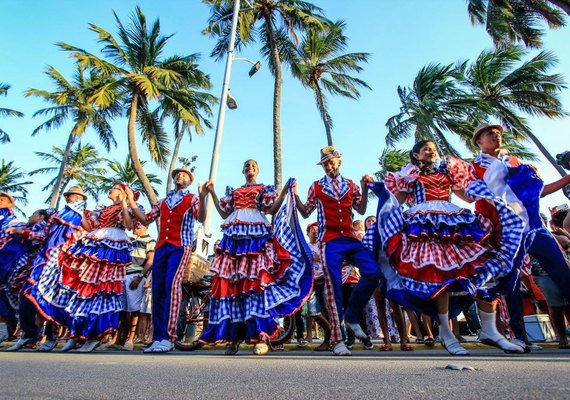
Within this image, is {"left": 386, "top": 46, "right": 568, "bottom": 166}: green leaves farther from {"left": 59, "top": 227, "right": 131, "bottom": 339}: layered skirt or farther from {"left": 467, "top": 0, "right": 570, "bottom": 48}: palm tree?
{"left": 59, "top": 227, "right": 131, "bottom": 339}: layered skirt

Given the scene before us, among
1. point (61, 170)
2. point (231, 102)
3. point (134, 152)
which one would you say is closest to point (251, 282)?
point (231, 102)

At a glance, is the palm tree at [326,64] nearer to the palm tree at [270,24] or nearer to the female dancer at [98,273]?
the palm tree at [270,24]

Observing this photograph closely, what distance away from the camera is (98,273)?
5.08 metres

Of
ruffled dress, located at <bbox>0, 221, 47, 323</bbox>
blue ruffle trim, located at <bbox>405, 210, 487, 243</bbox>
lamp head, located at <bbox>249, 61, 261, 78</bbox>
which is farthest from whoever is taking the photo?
lamp head, located at <bbox>249, 61, 261, 78</bbox>

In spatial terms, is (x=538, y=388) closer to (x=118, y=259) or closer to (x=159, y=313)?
(x=159, y=313)

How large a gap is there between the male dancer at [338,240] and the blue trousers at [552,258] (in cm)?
142

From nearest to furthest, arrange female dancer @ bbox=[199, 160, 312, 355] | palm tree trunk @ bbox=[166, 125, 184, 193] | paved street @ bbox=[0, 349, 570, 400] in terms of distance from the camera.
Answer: paved street @ bbox=[0, 349, 570, 400] < female dancer @ bbox=[199, 160, 312, 355] < palm tree trunk @ bbox=[166, 125, 184, 193]

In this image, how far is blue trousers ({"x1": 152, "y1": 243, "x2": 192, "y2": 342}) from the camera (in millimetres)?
4621

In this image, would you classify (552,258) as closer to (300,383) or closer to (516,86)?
(300,383)

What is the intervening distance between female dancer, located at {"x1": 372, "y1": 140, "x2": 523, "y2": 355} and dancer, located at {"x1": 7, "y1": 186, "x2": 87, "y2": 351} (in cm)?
403

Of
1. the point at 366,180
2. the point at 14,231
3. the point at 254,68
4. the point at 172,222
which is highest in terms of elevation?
the point at 254,68

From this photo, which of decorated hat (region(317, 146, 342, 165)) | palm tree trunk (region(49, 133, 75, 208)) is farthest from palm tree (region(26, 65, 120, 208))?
decorated hat (region(317, 146, 342, 165))

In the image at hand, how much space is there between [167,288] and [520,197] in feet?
12.7

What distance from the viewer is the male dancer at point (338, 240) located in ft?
13.0
